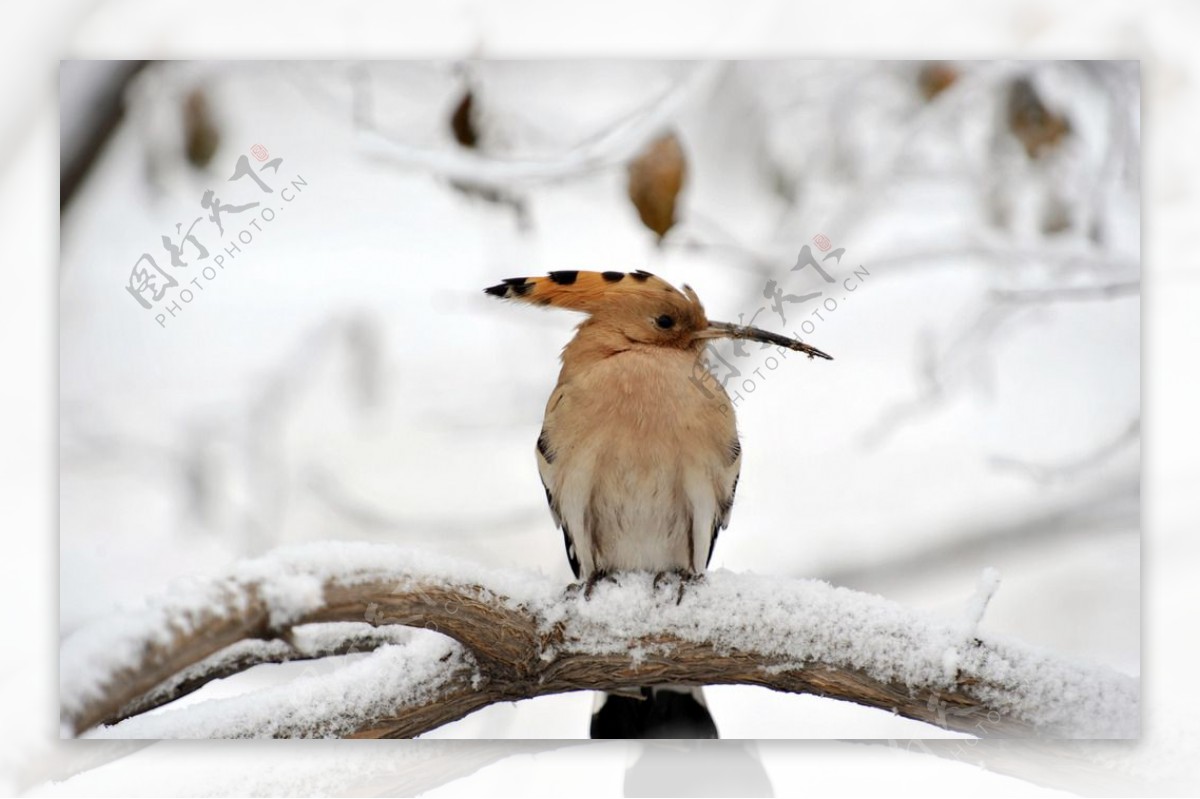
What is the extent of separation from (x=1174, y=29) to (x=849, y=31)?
576 mm

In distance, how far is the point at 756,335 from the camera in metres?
2.29

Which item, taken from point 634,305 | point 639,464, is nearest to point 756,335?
point 634,305

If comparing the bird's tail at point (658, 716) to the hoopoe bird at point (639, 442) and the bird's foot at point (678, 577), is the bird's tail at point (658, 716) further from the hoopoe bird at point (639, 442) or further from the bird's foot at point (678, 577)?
the bird's foot at point (678, 577)

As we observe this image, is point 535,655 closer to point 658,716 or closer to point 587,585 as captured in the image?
point 587,585

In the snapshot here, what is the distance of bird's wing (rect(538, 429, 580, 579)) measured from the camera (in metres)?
2.22

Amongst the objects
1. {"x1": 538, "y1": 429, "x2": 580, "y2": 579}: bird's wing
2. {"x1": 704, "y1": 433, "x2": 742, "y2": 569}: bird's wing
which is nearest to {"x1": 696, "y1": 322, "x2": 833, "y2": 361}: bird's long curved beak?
{"x1": 704, "y1": 433, "x2": 742, "y2": 569}: bird's wing

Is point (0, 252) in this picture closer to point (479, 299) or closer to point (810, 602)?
point (479, 299)

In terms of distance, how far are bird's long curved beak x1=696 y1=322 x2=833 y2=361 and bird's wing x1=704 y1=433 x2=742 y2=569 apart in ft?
0.58

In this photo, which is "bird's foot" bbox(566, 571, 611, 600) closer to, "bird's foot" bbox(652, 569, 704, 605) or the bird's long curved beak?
"bird's foot" bbox(652, 569, 704, 605)

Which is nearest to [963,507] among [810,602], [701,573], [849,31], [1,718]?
[810,602]

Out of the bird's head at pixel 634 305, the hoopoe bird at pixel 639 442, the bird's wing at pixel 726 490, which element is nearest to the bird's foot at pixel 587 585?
the hoopoe bird at pixel 639 442

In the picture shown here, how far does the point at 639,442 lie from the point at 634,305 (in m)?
0.25

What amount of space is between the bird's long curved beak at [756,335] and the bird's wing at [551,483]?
1.06 feet

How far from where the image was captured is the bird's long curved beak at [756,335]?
2.28m
